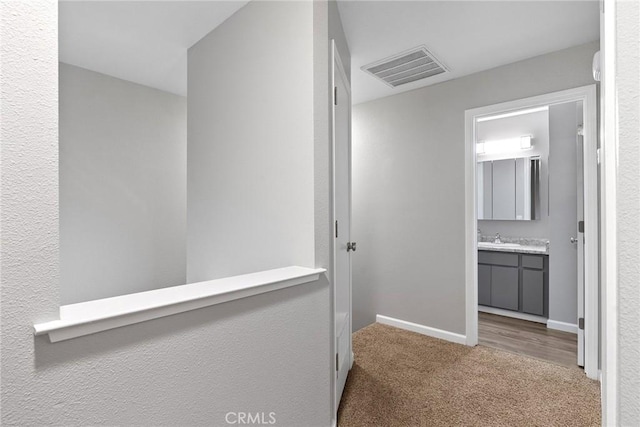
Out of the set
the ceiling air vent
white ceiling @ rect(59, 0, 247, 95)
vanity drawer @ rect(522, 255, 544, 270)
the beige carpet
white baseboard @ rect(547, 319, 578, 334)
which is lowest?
the beige carpet

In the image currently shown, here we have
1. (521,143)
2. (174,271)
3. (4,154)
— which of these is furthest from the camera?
(521,143)

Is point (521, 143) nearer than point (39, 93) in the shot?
No

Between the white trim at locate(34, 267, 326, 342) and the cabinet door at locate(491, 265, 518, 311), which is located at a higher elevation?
the white trim at locate(34, 267, 326, 342)

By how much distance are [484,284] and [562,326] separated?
33.7 inches

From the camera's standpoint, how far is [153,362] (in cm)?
92

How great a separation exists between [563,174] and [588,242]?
109cm

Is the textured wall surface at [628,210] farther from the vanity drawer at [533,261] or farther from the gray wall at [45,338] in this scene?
the vanity drawer at [533,261]

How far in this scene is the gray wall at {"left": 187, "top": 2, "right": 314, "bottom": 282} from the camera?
1.64 m

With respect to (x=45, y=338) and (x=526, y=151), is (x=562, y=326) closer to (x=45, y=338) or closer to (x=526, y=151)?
(x=526, y=151)

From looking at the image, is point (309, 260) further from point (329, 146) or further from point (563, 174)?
point (563, 174)

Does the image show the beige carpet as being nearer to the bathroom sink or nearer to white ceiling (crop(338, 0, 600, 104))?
the bathroom sink

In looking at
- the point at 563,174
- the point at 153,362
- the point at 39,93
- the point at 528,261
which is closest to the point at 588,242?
the point at 563,174

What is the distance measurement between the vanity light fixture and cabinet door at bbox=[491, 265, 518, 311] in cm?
157

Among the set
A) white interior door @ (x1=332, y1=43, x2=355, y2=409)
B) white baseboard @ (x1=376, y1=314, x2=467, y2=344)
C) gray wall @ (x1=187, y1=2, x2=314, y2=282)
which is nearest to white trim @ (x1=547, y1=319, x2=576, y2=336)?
white baseboard @ (x1=376, y1=314, x2=467, y2=344)
